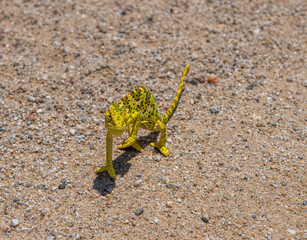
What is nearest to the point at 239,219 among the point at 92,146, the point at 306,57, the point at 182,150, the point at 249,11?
the point at 182,150

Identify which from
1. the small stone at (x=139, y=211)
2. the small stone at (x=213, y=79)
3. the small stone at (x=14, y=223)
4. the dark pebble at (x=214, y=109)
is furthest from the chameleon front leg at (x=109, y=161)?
the small stone at (x=213, y=79)

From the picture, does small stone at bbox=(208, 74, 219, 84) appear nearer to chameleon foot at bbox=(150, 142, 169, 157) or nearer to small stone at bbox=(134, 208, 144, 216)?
chameleon foot at bbox=(150, 142, 169, 157)

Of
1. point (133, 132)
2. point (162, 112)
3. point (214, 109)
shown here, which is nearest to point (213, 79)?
point (214, 109)

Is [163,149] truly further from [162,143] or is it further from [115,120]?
[115,120]

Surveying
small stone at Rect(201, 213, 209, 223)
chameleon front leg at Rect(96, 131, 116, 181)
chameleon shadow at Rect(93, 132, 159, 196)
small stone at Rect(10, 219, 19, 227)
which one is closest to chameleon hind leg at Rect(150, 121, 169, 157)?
chameleon shadow at Rect(93, 132, 159, 196)

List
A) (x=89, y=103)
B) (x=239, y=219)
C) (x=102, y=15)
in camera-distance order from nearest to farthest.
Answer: (x=239, y=219)
(x=89, y=103)
(x=102, y=15)

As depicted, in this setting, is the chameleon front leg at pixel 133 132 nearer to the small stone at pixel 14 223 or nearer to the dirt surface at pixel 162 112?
the dirt surface at pixel 162 112

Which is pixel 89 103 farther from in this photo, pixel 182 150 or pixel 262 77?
pixel 262 77
